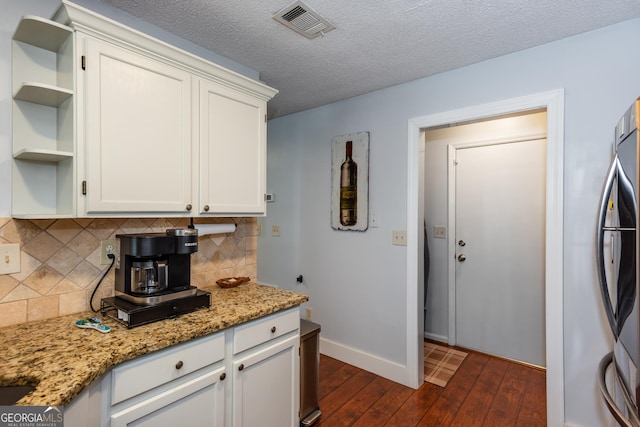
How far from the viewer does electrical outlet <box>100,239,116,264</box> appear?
1631mm

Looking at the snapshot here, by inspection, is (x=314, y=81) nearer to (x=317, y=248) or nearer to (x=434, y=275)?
(x=317, y=248)

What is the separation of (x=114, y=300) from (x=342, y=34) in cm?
183

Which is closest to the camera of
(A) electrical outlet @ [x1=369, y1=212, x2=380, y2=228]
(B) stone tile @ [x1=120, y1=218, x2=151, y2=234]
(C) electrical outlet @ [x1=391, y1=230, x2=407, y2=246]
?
(B) stone tile @ [x1=120, y1=218, x2=151, y2=234]

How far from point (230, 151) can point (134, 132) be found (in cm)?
52

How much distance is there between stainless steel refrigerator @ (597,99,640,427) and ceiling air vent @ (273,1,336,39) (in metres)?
1.39

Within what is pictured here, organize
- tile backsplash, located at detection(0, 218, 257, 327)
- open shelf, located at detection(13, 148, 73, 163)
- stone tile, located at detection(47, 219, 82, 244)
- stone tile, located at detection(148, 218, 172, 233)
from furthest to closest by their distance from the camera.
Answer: stone tile, located at detection(148, 218, 172, 233), stone tile, located at detection(47, 219, 82, 244), tile backsplash, located at detection(0, 218, 257, 327), open shelf, located at detection(13, 148, 73, 163)

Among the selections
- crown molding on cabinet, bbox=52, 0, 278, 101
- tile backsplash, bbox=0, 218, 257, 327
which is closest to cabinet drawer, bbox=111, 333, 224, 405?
tile backsplash, bbox=0, 218, 257, 327

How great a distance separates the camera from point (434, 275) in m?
3.40

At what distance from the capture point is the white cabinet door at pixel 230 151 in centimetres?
176

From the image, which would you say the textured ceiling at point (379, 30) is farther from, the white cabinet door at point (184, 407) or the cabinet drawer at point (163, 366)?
the white cabinet door at point (184, 407)

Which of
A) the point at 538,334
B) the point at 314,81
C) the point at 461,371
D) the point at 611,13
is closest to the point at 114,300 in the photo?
the point at 314,81

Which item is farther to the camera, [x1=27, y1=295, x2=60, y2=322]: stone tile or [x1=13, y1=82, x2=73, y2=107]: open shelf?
[x1=27, y1=295, x2=60, y2=322]: stone tile

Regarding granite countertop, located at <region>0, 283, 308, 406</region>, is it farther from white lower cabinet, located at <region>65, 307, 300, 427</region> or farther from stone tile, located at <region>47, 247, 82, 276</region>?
stone tile, located at <region>47, 247, 82, 276</region>

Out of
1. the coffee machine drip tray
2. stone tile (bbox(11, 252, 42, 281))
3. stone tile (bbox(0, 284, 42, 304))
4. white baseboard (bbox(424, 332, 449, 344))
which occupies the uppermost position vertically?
stone tile (bbox(11, 252, 42, 281))
